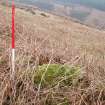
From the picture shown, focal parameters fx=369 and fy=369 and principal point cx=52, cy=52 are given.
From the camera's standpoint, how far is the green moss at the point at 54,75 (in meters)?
4.58

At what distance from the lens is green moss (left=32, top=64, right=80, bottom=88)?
4.58 meters

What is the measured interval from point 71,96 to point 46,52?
1.35m

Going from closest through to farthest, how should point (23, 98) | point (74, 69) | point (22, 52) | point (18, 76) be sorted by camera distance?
1. point (23, 98)
2. point (18, 76)
3. point (74, 69)
4. point (22, 52)

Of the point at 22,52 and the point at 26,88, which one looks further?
the point at 22,52

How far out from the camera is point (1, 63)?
16.1ft

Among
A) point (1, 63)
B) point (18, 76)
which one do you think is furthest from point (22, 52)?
point (18, 76)

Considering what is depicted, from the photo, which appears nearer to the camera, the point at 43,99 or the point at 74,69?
the point at 43,99

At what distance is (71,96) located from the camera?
432cm

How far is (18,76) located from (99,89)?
0.99 metres

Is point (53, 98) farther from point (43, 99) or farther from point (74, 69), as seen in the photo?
point (74, 69)

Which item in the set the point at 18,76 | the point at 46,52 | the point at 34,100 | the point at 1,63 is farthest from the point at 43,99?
the point at 46,52

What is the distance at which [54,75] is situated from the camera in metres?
4.71

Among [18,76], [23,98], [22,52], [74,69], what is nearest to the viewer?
[23,98]

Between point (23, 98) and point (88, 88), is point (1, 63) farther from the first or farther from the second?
point (88, 88)
